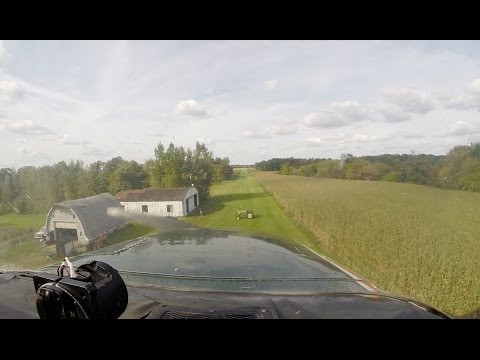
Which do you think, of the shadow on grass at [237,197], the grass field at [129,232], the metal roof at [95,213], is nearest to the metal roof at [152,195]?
the metal roof at [95,213]

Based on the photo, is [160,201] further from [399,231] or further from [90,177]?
[399,231]

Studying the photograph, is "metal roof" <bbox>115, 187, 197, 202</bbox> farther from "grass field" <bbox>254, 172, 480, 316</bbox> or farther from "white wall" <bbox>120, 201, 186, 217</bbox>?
"grass field" <bbox>254, 172, 480, 316</bbox>

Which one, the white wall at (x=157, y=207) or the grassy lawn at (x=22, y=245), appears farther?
the white wall at (x=157, y=207)

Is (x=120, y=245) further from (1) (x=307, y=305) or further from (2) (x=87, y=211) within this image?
(1) (x=307, y=305)

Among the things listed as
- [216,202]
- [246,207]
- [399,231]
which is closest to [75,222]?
[216,202]

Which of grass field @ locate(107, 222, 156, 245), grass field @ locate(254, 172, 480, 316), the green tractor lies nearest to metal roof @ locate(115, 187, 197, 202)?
grass field @ locate(107, 222, 156, 245)

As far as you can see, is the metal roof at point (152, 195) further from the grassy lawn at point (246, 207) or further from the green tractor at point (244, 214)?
the green tractor at point (244, 214)

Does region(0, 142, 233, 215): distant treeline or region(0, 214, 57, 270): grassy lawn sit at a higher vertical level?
region(0, 142, 233, 215): distant treeline
